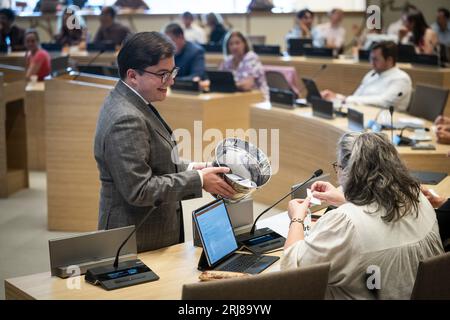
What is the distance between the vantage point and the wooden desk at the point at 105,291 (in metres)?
2.17

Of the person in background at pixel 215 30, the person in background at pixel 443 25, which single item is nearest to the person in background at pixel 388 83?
the person in background at pixel 443 25

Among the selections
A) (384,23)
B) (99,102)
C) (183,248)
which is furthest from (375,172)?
(384,23)

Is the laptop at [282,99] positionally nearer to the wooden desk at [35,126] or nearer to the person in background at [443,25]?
the wooden desk at [35,126]

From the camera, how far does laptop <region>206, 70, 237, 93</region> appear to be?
617cm

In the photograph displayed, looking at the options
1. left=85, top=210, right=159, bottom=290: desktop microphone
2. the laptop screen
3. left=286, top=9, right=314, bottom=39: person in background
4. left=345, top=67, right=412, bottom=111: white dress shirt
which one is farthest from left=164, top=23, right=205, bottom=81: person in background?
left=85, top=210, right=159, bottom=290: desktop microphone

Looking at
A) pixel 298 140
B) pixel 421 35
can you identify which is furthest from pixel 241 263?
pixel 421 35

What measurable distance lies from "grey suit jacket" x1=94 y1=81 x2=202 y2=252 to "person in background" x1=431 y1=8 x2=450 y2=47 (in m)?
7.91

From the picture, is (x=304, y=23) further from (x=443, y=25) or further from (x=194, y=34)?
(x=443, y=25)

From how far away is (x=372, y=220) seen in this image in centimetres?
217

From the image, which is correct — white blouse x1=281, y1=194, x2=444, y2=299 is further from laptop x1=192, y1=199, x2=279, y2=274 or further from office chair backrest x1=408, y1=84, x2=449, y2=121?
office chair backrest x1=408, y1=84, x2=449, y2=121

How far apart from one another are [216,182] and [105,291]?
527mm

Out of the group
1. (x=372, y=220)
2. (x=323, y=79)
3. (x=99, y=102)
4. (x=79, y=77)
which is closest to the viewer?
(x=372, y=220)

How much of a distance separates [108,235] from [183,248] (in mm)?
360
